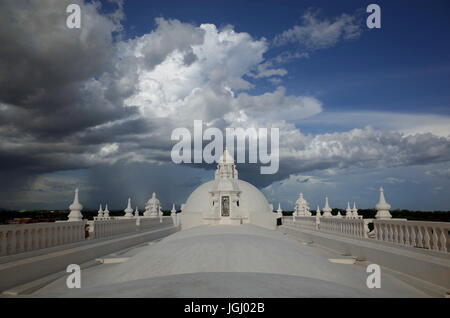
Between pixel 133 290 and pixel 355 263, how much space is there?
31.5ft

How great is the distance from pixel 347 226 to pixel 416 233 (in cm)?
777

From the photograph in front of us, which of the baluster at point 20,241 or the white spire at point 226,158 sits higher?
the white spire at point 226,158

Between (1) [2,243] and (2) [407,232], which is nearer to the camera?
(1) [2,243]

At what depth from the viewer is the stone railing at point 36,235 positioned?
9270mm

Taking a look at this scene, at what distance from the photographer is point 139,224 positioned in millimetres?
24094

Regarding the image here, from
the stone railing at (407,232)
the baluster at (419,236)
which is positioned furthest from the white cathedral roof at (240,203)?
the baluster at (419,236)

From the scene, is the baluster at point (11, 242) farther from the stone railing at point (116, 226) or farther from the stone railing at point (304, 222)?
the stone railing at point (304, 222)

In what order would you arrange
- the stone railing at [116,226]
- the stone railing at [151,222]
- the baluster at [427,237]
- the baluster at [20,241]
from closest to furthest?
1. the baluster at [20,241]
2. the baluster at [427,237]
3. the stone railing at [116,226]
4. the stone railing at [151,222]

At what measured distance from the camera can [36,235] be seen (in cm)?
1055

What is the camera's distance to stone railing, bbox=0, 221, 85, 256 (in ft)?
30.4

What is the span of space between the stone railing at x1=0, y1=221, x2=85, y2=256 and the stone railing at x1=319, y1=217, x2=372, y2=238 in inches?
509

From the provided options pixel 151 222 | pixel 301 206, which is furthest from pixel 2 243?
pixel 301 206

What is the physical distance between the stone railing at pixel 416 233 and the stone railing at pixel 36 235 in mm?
12203

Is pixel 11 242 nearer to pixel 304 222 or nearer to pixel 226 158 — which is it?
pixel 304 222
